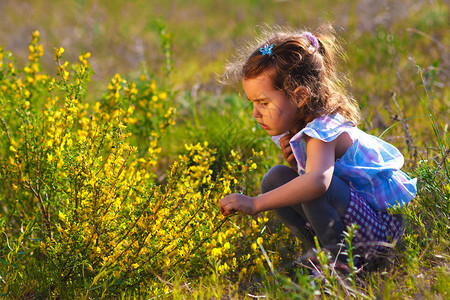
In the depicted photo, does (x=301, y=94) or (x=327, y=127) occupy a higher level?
(x=301, y=94)

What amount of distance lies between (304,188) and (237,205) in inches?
11.5

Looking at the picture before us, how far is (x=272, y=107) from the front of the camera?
230 centimetres

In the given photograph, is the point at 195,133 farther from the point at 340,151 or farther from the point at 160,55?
the point at 160,55

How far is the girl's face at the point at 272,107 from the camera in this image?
230 centimetres

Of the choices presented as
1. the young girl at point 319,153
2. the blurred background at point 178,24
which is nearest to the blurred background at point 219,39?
the blurred background at point 178,24

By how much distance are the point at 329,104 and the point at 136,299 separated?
1221 millimetres

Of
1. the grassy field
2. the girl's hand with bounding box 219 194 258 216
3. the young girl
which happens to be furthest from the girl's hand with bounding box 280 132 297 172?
the girl's hand with bounding box 219 194 258 216

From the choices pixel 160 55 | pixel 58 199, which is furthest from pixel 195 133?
pixel 160 55

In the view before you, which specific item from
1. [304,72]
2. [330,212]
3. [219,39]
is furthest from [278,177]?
[219,39]

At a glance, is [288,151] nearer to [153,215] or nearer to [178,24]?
[153,215]

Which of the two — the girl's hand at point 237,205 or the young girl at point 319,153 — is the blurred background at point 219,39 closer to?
the young girl at point 319,153

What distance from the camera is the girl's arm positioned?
202cm

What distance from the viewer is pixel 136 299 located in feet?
6.84

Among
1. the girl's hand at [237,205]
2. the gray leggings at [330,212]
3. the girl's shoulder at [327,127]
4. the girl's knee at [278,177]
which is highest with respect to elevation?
the girl's shoulder at [327,127]
